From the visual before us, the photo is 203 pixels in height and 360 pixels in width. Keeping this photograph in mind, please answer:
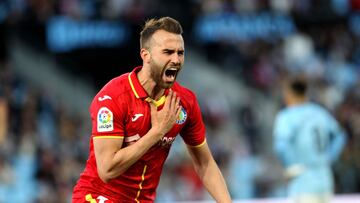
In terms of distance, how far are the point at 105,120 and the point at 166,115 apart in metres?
0.37

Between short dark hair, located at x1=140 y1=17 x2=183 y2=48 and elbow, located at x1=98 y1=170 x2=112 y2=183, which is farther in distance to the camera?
short dark hair, located at x1=140 y1=17 x2=183 y2=48

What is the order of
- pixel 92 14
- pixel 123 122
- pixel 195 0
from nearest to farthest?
pixel 123 122 < pixel 92 14 < pixel 195 0

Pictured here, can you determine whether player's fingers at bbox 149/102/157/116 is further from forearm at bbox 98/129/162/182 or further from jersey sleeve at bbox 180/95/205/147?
jersey sleeve at bbox 180/95/205/147

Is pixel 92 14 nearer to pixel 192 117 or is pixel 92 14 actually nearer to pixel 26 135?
pixel 26 135

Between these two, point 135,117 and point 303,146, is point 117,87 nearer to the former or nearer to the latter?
point 135,117

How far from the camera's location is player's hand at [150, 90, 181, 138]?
16.6ft

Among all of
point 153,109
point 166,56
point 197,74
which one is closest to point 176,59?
point 166,56

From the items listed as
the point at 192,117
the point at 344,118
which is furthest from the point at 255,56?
the point at 192,117

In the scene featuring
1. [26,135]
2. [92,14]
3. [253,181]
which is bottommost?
[253,181]

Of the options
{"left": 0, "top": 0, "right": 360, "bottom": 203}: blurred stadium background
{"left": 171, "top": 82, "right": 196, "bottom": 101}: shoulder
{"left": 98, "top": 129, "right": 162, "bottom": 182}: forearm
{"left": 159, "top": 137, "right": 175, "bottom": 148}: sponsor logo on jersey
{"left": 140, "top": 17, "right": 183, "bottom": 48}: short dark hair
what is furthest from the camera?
{"left": 0, "top": 0, "right": 360, "bottom": 203}: blurred stadium background

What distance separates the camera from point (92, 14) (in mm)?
15906

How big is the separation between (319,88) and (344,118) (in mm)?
1154

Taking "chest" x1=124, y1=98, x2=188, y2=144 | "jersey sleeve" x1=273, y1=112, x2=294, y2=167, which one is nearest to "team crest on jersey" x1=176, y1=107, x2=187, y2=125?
"chest" x1=124, y1=98, x2=188, y2=144

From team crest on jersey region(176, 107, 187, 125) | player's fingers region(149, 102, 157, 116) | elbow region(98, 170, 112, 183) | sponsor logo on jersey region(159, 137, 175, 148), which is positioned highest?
player's fingers region(149, 102, 157, 116)
